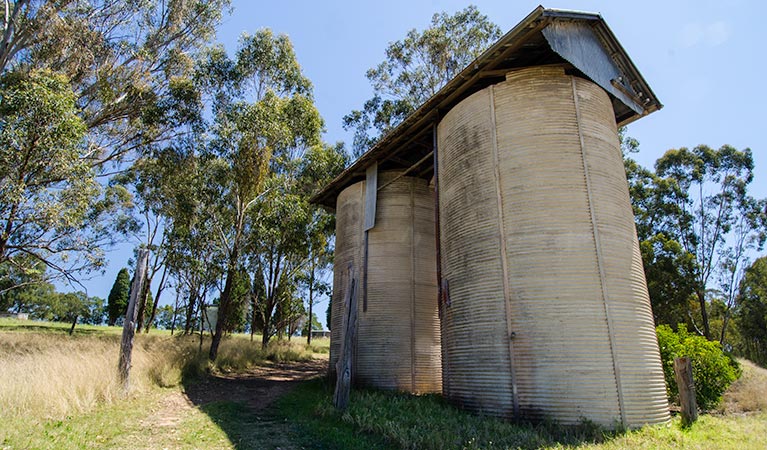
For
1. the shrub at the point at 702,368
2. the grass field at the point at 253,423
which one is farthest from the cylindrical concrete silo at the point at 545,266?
the shrub at the point at 702,368

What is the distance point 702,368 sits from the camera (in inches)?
480

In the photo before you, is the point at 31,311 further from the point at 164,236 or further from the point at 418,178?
the point at 418,178

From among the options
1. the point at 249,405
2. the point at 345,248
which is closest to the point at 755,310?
the point at 345,248

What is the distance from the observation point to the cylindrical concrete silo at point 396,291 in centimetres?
1500

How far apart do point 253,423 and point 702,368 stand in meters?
12.3

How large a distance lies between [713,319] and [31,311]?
87.3 metres

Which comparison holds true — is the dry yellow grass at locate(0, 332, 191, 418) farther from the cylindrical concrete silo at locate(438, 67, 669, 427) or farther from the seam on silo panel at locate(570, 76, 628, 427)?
the seam on silo panel at locate(570, 76, 628, 427)

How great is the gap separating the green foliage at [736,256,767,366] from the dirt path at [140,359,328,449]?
3360 cm

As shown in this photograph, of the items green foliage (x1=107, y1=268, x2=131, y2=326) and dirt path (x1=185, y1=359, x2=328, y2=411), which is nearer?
dirt path (x1=185, y1=359, x2=328, y2=411)

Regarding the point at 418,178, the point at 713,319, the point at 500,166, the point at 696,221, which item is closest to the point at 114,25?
the point at 418,178

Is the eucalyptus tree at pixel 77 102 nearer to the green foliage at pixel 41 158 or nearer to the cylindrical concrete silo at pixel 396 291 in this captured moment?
the green foliage at pixel 41 158

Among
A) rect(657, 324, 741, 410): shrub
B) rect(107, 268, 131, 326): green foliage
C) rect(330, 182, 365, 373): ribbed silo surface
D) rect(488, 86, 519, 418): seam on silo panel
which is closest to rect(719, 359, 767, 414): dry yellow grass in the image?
rect(657, 324, 741, 410): shrub

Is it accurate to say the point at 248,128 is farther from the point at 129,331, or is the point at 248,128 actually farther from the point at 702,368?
the point at 702,368

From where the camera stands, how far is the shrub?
39.2 ft
